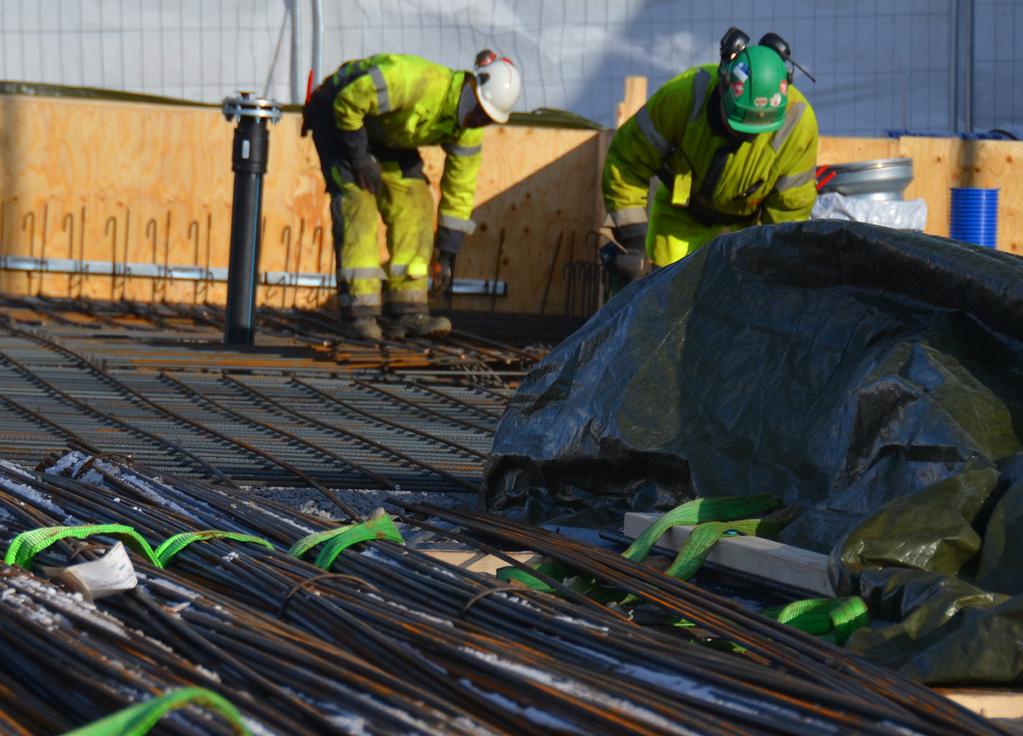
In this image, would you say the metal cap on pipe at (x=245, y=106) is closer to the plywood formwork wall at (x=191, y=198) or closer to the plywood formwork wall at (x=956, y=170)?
the plywood formwork wall at (x=191, y=198)

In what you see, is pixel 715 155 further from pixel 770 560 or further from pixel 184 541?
pixel 184 541

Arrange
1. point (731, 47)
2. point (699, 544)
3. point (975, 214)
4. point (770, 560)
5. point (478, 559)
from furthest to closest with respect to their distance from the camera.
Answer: point (975, 214) < point (731, 47) < point (478, 559) < point (699, 544) < point (770, 560)

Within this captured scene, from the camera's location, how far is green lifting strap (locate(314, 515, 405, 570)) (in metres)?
2.98

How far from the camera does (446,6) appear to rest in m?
12.4

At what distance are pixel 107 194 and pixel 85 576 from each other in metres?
7.89

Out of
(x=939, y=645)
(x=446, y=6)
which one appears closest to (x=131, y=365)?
(x=939, y=645)

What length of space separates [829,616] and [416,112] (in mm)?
5486

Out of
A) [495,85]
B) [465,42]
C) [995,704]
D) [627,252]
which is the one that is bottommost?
[995,704]

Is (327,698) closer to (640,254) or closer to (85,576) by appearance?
(85,576)

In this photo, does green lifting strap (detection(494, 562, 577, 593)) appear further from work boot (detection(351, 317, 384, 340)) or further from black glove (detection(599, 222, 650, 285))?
work boot (detection(351, 317, 384, 340))

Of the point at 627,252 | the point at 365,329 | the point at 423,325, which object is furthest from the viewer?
the point at 423,325

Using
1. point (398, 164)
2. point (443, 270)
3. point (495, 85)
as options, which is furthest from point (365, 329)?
point (495, 85)

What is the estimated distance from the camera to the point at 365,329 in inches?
319

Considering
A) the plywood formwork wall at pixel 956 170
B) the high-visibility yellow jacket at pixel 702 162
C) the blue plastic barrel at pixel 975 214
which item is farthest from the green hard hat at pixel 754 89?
the plywood formwork wall at pixel 956 170
